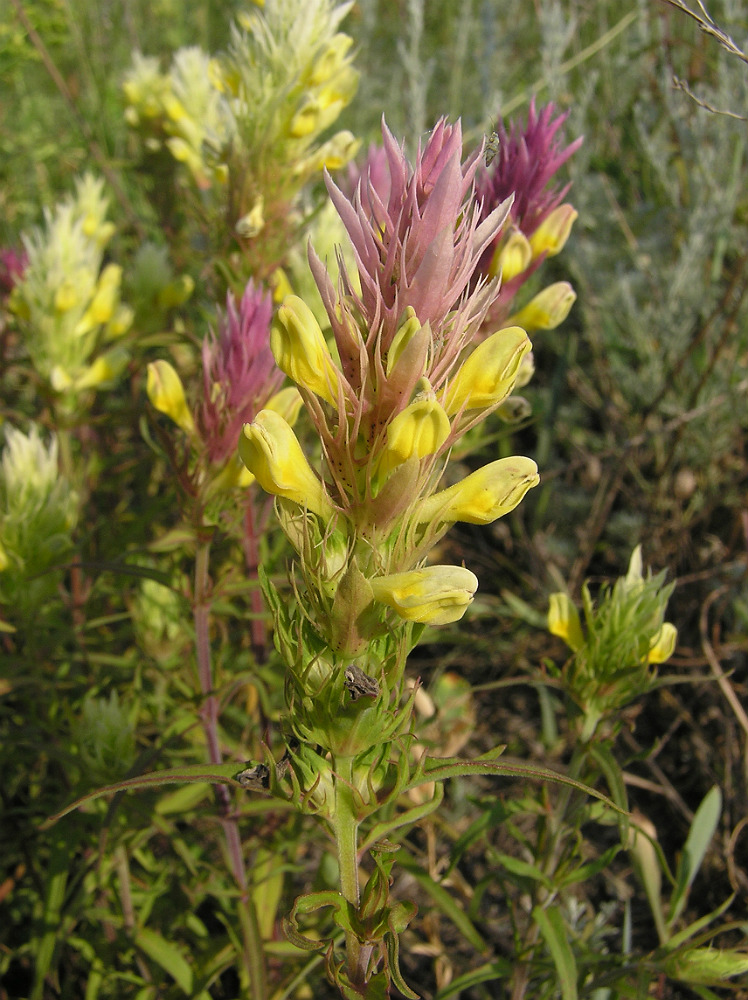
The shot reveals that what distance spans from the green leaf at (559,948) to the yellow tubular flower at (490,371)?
0.94m

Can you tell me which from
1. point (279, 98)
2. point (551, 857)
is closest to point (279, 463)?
point (551, 857)

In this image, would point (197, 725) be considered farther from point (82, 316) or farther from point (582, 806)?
point (82, 316)

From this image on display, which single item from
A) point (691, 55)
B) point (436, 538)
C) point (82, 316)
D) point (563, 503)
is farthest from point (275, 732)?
point (691, 55)

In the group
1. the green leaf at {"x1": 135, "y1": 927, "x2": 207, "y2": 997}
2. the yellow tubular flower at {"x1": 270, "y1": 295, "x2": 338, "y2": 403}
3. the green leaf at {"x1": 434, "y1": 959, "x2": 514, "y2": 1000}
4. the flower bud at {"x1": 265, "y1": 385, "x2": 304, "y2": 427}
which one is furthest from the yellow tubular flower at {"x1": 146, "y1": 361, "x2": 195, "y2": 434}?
the green leaf at {"x1": 434, "y1": 959, "x2": 514, "y2": 1000}

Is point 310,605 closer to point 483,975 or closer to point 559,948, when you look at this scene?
point 559,948

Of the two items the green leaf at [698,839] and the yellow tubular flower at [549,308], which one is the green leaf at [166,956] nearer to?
the green leaf at [698,839]

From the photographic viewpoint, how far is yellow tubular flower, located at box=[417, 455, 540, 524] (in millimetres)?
918

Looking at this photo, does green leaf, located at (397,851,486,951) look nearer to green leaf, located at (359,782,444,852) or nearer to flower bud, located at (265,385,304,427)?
green leaf, located at (359,782,444,852)

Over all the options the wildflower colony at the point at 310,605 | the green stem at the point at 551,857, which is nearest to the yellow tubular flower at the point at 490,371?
the wildflower colony at the point at 310,605

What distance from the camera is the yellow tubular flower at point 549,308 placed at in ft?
5.11

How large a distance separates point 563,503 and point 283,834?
1855 millimetres

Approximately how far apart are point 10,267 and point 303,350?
6.98 feet

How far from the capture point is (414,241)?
2.72 feet

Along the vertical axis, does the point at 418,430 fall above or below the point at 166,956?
above
